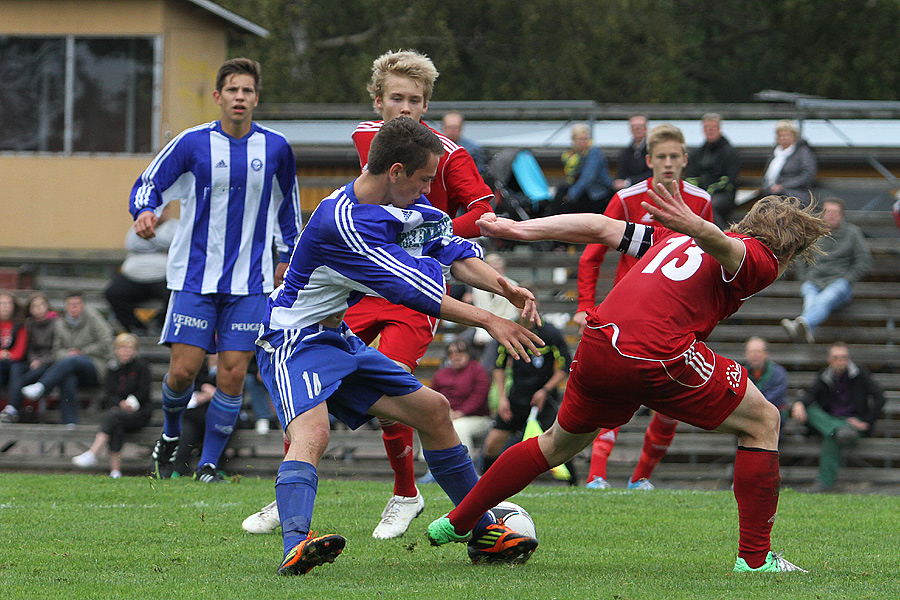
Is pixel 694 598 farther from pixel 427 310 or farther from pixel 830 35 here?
pixel 830 35

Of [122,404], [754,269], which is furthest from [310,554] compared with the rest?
[122,404]

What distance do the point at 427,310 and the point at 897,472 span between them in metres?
8.82

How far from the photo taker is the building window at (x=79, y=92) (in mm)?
19031

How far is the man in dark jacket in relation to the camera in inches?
556

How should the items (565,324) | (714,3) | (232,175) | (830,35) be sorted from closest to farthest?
(232,175) → (565,324) → (830,35) → (714,3)

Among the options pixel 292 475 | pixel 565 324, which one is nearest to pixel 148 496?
pixel 292 475

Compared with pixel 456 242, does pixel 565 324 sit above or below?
below

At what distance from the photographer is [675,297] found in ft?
16.5

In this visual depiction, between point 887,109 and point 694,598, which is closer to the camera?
point 694,598

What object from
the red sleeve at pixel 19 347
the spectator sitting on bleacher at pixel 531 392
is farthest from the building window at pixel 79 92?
the spectator sitting on bleacher at pixel 531 392

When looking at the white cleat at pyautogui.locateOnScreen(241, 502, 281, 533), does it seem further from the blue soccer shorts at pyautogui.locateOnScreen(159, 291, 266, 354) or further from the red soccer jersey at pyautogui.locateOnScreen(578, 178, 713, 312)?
the red soccer jersey at pyautogui.locateOnScreen(578, 178, 713, 312)

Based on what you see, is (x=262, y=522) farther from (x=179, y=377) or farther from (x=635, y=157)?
(x=635, y=157)

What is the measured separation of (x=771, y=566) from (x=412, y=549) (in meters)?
1.72

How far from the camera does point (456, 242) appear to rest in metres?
5.29
